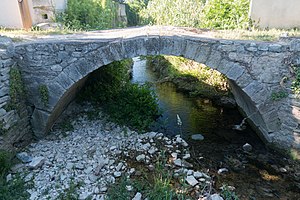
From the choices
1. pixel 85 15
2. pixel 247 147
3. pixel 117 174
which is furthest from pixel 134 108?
pixel 85 15

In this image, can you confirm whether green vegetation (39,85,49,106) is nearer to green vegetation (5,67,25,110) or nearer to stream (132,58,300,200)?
green vegetation (5,67,25,110)

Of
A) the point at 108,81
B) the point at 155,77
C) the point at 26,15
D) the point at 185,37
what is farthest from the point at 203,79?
the point at 26,15

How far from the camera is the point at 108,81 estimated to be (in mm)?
6598

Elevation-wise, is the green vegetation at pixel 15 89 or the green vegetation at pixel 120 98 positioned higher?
the green vegetation at pixel 15 89

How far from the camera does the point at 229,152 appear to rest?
16.1ft

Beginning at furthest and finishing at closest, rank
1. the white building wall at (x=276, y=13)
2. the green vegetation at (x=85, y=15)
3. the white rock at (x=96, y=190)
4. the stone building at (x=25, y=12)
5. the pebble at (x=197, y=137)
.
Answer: the green vegetation at (x=85, y=15), the stone building at (x=25, y=12), the white building wall at (x=276, y=13), the pebble at (x=197, y=137), the white rock at (x=96, y=190)

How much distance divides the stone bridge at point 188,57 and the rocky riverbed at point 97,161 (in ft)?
3.18

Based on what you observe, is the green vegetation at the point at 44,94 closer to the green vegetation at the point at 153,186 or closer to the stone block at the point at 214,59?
the green vegetation at the point at 153,186

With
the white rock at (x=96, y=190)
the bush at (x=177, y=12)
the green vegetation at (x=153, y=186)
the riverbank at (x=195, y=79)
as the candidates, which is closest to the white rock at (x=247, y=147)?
the green vegetation at (x=153, y=186)

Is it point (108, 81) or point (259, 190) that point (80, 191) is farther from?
point (108, 81)

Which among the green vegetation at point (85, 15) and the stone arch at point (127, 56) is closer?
the stone arch at point (127, 56)

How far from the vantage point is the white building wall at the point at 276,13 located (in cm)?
595

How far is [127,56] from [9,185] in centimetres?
269

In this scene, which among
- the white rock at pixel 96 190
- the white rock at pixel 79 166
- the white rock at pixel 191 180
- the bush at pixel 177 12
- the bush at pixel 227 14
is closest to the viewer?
the white rock at pixel 96 190
